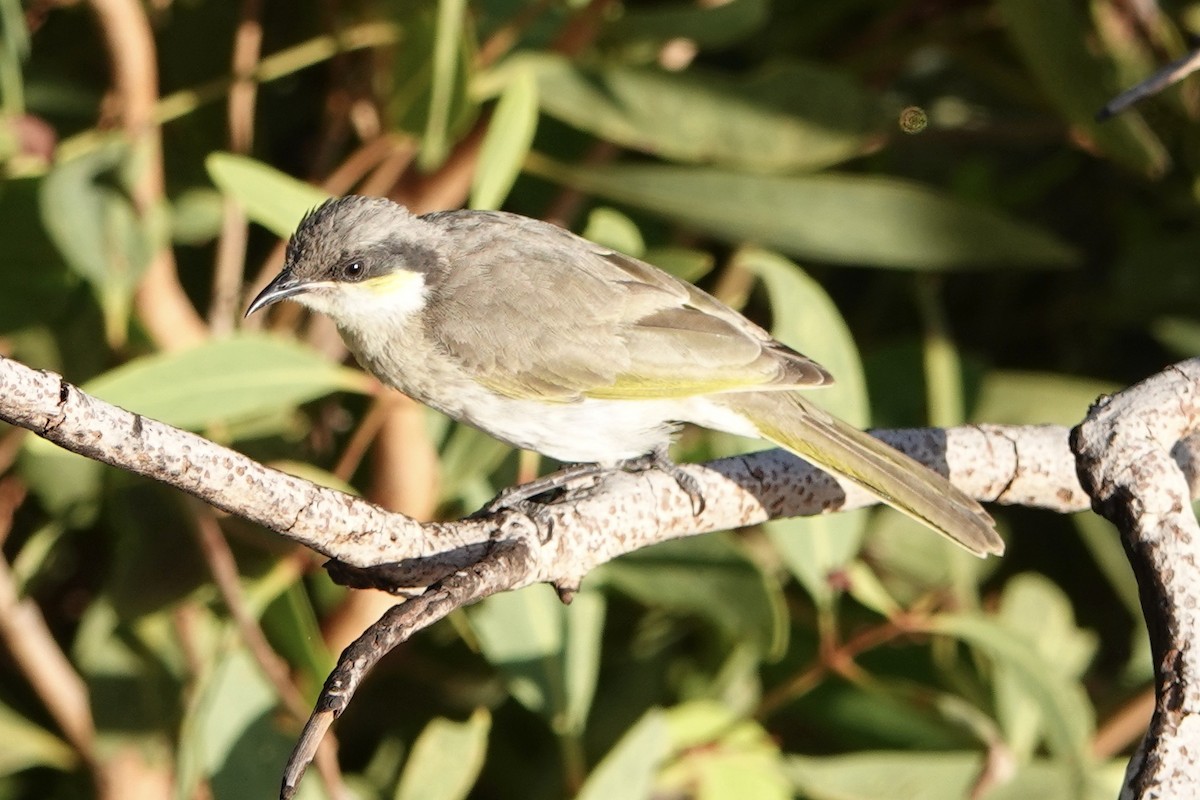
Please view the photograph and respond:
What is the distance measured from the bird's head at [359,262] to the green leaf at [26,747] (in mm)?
1227

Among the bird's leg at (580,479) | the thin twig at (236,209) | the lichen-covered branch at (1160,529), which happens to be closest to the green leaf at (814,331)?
the bird's leg at (580,479)

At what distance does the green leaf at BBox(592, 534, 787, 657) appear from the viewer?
10.8ft

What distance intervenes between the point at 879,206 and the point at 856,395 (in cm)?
56

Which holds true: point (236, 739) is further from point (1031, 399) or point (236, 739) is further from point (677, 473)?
point (1031, 399)

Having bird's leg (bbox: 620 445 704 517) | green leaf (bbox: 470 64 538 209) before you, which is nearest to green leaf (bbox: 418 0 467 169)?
green leaf (bbox: 470 64 538 209)

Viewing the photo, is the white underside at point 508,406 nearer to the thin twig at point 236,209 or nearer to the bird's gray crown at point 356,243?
the bird's gray crown at point 356,243

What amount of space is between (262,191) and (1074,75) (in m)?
1.94

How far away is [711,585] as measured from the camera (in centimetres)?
341

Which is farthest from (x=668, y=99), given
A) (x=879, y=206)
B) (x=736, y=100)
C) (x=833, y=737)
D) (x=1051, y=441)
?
(x=833, y=737)

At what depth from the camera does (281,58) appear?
3.64 metres

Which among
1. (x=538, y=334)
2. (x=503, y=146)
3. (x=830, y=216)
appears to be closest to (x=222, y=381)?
(x=538, y=334)

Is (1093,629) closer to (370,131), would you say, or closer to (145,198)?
(370,131)

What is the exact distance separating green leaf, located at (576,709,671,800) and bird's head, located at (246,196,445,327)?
41.6 inches

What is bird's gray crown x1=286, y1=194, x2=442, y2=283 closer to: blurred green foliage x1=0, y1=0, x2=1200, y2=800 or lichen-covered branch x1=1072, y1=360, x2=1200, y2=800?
blurred green foliage x1=0, y1=0, x2=1200, y2=800
